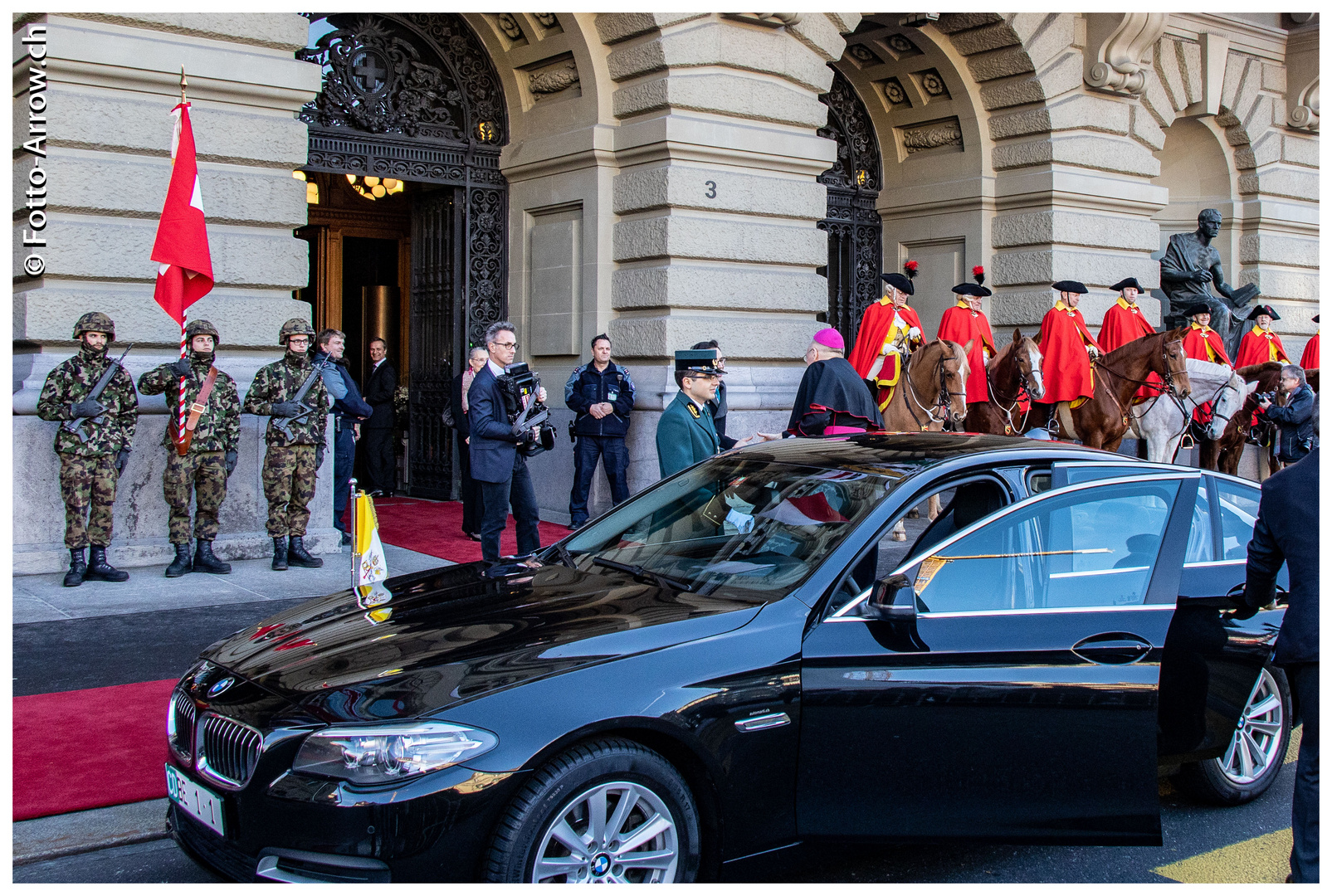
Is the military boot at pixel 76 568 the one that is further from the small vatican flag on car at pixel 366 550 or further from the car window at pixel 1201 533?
A: the car window at pixel 1201 533

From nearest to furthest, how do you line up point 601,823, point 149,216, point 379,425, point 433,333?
point 601,823, point 149,216, point 433,333, point 379,425

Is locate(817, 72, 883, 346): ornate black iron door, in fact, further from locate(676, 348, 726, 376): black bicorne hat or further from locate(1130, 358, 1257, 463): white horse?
locate(676, 348, 726, 376): black bicorne hat

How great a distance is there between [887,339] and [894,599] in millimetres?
9544

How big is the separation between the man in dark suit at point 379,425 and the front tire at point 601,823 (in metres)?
11.5

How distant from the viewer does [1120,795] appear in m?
4.14

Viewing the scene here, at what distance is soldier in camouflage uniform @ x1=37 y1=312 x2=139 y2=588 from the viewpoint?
916cm

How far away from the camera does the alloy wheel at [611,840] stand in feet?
11.6

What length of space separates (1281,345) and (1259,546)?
15973 mm

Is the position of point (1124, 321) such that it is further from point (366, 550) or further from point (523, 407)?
point (366, 550)

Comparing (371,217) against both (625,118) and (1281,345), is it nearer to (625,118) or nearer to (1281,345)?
(625,118)

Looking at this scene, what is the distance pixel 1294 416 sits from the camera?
573 inches

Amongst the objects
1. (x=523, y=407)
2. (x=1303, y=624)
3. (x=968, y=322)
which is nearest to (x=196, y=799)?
(x=1303, y=624)

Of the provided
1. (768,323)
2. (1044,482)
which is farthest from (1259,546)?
(768,323)

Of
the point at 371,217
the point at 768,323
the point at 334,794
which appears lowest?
the point at 334,794
